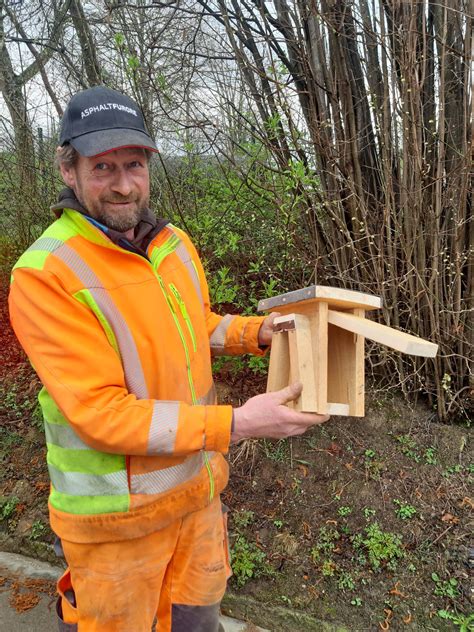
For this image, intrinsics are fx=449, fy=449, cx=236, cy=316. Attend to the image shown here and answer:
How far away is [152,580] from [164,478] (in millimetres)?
467

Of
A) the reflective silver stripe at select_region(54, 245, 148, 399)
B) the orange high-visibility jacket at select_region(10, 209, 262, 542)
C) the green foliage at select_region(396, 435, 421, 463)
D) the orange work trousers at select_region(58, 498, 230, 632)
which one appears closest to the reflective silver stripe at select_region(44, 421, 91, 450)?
the orange high-visibility jacket at select_region(10, 209, 262, 542)

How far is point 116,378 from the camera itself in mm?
1550

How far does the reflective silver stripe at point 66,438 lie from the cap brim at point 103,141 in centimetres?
102

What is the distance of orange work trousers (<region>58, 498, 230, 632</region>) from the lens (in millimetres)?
1745

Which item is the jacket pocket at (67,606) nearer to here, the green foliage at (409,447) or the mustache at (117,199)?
the mustache at (117,199)

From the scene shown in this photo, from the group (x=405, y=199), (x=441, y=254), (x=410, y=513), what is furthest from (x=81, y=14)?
(x=410, y=513)

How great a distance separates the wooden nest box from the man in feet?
0.35

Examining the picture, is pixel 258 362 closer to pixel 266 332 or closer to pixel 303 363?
pixel 266 332

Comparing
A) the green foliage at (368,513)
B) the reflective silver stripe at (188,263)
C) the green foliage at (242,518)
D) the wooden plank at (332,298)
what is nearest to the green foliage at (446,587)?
the green foliage at (368,513)

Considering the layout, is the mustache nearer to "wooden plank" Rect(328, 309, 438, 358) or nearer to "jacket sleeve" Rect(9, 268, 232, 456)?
"jacket sleeve" Rect(9, 268, 232, 456)

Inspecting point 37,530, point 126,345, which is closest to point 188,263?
point 126,345

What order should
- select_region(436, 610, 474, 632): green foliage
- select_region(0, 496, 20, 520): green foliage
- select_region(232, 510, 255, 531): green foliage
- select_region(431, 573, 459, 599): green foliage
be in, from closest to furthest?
select_region(436, 610, 474, 632): green foliage → select_region(431, 573, 459, 599): green foliage → select_region(232, 510, 255, 531): green foliage → select_region(0, 496, 20, 520): green foliage

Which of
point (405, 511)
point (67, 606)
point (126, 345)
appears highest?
point (126, 345)

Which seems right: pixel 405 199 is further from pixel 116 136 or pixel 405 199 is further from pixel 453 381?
pixel 116 136
